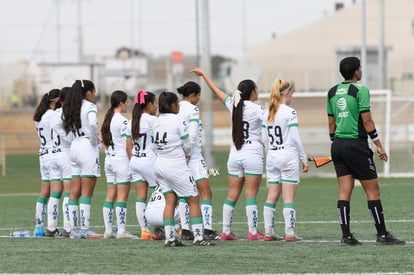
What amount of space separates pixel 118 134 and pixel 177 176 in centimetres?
195

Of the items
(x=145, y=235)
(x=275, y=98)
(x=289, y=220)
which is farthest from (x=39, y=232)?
(x=275, y=98)

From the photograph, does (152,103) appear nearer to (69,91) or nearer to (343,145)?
(69,91)

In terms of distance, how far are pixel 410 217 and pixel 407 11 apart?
105 m

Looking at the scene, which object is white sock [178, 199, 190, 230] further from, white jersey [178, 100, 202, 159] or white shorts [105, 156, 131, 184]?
white shorts [105, 156, 131, 184]

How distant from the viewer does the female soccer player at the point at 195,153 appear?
14875 mm

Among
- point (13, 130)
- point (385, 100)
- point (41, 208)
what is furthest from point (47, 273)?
point (13, 130)

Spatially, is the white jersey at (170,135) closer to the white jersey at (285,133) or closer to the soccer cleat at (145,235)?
the white jersey at (285,133)

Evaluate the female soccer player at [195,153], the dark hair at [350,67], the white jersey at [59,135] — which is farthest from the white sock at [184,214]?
the dark hair at [350,67]

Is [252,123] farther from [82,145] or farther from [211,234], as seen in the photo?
[82,145]

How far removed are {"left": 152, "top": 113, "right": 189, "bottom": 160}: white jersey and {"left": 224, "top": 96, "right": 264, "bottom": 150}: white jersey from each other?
1.15 m

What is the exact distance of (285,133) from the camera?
15.1m

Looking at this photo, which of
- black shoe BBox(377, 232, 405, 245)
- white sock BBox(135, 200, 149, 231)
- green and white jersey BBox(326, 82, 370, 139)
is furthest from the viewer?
white sock BBox(135, 200, 149, 231)

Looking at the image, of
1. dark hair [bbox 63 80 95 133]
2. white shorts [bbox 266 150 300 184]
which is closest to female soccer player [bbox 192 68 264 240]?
white shorts [bbox 266 150 300 184]

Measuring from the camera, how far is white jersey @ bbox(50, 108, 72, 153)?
54.0 feet
